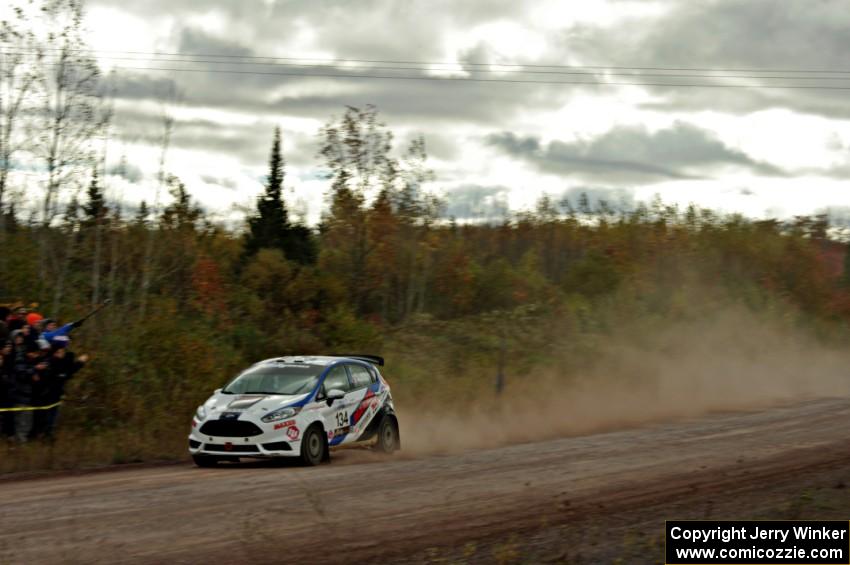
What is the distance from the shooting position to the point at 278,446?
15.4 m

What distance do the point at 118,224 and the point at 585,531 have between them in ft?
60.7

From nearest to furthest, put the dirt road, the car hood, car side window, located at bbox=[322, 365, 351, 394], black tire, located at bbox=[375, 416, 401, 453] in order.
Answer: the dirt road → the car hood → car side window, located at bbox=[322, 365, 351, 394] → black tire, located at bbox=[375, 416, 401, 453]

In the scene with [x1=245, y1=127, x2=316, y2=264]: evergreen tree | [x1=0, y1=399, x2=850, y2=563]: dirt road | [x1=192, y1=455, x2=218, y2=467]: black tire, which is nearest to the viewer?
[x1=0, y1=399, x2=850, y2=563]: dirt road

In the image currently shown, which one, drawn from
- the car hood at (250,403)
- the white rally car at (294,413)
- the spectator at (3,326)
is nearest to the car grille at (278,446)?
the white rally car at (294,413)

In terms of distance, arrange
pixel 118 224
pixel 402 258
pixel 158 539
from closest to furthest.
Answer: pixel 158 539 → pixel 118 224 → pixel 402 258

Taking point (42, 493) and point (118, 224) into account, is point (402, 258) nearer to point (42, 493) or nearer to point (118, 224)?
point (118, 224)

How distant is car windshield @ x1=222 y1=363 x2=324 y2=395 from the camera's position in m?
16.4

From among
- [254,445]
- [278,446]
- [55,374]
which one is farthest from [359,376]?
[55,374]

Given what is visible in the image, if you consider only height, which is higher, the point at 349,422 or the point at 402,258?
the point at 402,258

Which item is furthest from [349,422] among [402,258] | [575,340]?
[402,258]

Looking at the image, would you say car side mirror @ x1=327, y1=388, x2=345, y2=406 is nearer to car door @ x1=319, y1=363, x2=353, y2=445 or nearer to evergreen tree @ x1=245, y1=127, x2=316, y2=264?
car door @ x1=319, y1=363, x2=353, y2=445

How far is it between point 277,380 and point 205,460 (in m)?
1.72

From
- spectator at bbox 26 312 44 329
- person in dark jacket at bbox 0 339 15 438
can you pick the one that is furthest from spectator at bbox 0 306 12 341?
spectator at bbox 26 312 44 329

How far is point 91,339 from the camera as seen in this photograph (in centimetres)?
2197
